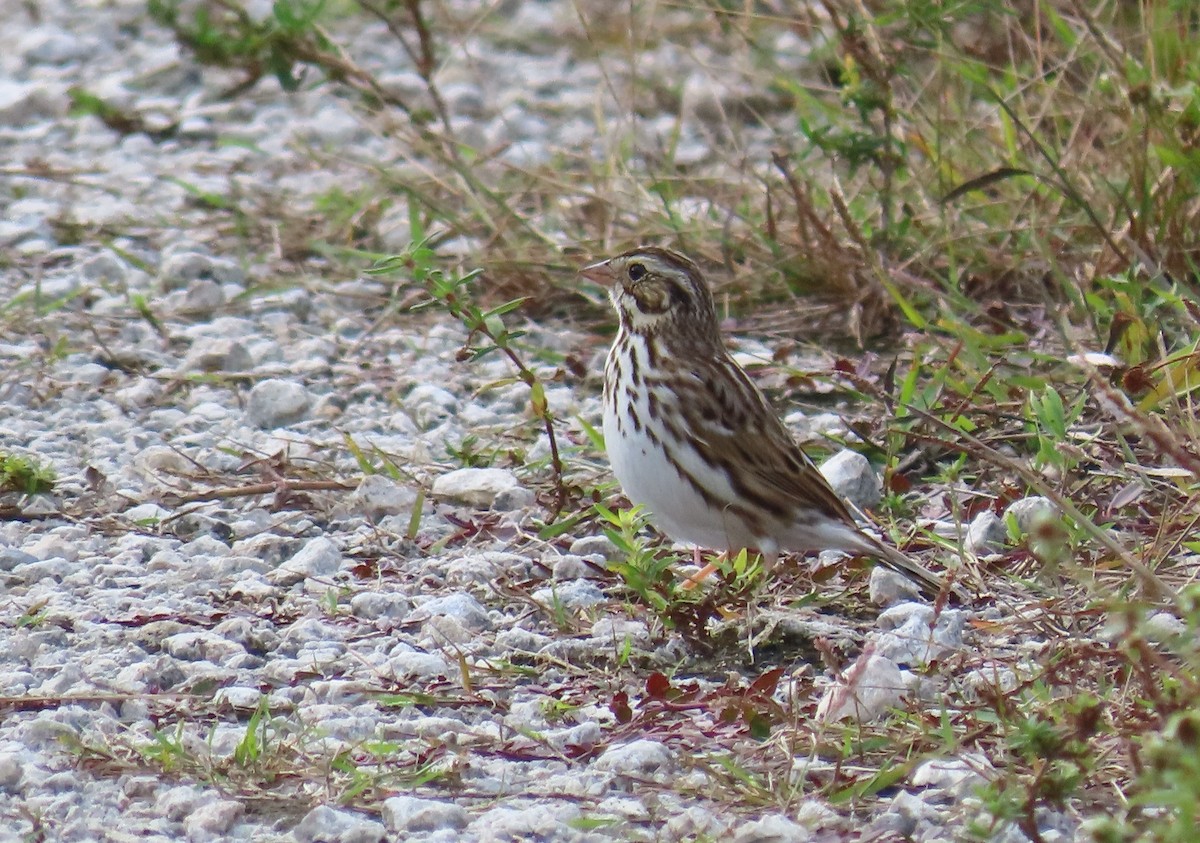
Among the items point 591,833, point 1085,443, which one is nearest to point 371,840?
point 591,833

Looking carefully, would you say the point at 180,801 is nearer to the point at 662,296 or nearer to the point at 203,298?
the point at 662,296

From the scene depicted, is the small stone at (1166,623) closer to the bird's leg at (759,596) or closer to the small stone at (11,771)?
the bird's leg at (759,596)

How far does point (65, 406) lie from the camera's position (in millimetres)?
5703

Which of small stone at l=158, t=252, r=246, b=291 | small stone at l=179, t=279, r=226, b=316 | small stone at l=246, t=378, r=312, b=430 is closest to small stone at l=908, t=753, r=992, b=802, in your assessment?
small stone at l=246, t=378, r=312, b=430

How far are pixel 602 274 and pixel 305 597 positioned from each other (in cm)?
132

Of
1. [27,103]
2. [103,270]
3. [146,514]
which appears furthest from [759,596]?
[27,103]

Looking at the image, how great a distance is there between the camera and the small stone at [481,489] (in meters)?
5.08

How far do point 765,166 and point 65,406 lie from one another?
3203mm

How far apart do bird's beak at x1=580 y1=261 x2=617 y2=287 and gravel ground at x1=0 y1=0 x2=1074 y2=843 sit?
520 millimetres

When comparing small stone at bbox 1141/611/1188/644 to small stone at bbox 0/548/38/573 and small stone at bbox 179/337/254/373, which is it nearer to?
small stone at bbox 0/548/38/573

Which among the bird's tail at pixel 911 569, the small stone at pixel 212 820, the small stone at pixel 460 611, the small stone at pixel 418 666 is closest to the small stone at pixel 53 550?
the small stone at pixel 460 611

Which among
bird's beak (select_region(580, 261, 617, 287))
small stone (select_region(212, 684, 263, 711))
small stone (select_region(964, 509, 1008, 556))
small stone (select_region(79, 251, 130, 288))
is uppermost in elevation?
bird's beak (select_region(580, 261, 617, 287))

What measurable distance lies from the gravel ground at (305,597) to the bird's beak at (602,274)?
0.52 meters

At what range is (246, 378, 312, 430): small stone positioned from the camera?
570 cm
